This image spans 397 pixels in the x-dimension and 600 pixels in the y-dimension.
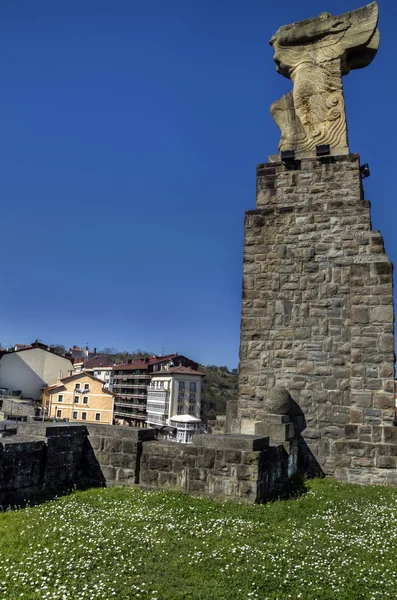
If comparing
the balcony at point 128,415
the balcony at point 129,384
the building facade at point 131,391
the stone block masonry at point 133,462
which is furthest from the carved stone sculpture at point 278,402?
the balcony at point 128,415

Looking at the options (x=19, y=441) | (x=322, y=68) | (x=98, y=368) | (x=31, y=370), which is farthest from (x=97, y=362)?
(x=19, y=441)

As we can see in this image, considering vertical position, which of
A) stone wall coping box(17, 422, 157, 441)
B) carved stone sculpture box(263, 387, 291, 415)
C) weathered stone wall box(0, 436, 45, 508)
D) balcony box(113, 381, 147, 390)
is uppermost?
balcony box(113, 381, 147, 390)

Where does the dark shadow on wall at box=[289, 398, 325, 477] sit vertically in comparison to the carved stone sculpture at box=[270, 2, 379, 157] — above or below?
below

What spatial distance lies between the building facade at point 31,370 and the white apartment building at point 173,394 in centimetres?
1182

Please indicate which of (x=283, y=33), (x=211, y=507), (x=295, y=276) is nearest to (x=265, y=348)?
(x=295, y=276)

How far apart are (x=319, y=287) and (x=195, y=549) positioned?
621 centimetres

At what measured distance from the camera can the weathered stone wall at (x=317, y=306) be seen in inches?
352

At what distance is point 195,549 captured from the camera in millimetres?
4754

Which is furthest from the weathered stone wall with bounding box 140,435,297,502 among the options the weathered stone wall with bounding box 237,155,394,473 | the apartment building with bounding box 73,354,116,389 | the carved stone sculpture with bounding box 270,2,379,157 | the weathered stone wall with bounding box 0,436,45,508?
the apartment building with bounding box 73,354,116,389

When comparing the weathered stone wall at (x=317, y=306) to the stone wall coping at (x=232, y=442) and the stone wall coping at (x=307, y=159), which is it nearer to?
the stone wall coping at (x=307, y=159)

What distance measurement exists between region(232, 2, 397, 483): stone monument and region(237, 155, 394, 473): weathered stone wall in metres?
0.02

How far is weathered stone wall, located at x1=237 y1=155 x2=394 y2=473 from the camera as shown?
8.94m

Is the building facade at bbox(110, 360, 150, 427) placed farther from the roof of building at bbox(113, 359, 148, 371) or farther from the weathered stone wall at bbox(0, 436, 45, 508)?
the weathered stone wall at bbox(0, 436, 45, 508)

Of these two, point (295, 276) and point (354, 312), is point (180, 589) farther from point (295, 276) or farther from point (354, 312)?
point (295, 276)
